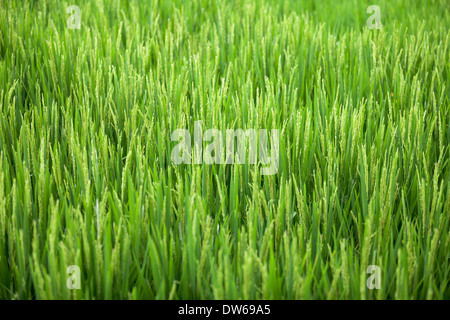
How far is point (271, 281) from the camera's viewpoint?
102 cm

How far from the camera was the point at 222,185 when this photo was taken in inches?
54.2

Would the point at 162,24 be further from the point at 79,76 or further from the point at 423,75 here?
the point at 423,75

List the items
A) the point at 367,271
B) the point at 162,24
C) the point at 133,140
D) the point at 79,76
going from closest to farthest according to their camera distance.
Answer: the point at 367,271 → the point at 133,140 → the point at 79,76 → the point at 162,24

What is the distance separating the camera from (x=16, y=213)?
1.20m

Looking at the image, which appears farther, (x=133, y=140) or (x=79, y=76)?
(x=79, y=76)

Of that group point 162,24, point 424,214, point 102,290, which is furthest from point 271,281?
point 162,24

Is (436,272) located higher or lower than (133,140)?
lower

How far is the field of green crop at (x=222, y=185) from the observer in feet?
3.51

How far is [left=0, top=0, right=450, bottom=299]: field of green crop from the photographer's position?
1070mm

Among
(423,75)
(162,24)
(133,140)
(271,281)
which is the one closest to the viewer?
(271,281)
